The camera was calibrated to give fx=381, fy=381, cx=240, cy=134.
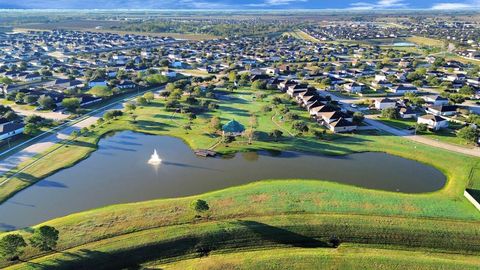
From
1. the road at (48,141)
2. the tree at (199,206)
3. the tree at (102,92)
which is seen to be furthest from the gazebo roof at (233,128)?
the tree at (102,92)

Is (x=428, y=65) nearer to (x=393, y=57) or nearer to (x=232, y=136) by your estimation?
(x=393, y=57)

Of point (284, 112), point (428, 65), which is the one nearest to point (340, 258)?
point (284, 112)

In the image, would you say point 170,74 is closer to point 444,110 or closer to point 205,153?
point 205,153

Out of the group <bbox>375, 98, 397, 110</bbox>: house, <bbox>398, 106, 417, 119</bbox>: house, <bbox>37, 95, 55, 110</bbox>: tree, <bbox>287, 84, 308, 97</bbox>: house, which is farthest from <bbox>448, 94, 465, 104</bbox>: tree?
<bbox>37, 95, 55, 110</bbox>: tree

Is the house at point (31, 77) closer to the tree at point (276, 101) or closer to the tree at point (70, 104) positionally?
the tree at point (70, 104)

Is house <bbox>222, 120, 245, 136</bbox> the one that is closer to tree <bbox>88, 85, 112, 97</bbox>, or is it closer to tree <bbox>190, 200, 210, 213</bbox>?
tree <bbox>190, 200, 210, 213</bbox>

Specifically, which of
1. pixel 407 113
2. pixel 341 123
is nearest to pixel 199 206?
pixel 341 123
